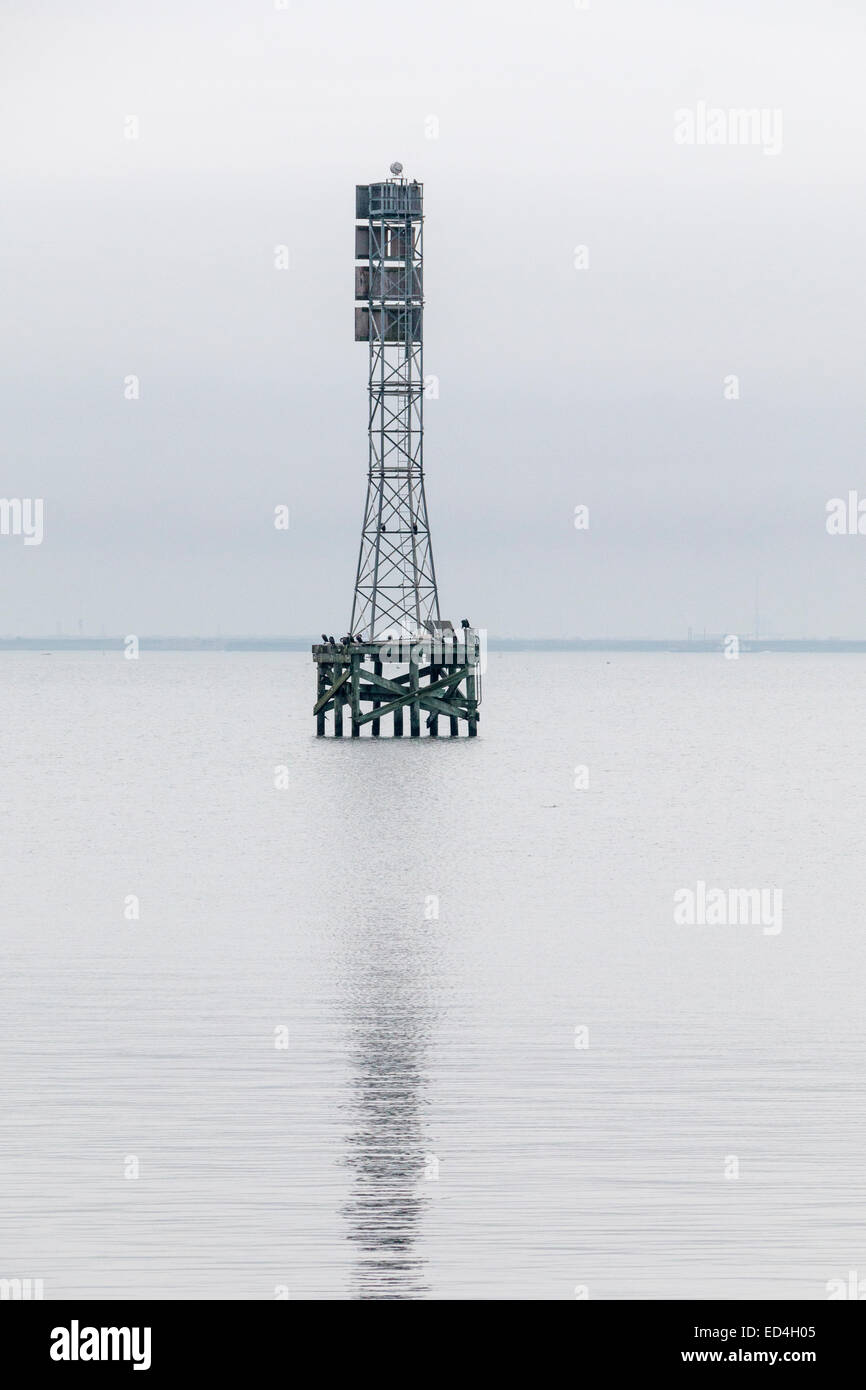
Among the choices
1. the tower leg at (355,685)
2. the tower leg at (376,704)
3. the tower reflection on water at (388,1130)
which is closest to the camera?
the tower reflection on water at (388,1130)

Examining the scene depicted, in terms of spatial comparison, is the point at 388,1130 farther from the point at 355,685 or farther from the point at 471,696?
the point at 471,696

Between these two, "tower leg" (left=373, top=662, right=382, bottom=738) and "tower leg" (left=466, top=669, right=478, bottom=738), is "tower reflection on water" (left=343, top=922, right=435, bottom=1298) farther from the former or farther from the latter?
"tower leg" (left=373, top=662, right=382, bottom=738)

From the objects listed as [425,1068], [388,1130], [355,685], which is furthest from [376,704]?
[388,1130]

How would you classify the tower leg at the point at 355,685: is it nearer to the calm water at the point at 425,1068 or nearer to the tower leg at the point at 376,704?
the tower leg at the point at 376,704

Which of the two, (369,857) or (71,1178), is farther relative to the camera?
(369,857)

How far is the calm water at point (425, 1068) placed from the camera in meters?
14.2

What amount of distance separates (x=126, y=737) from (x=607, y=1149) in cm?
10250

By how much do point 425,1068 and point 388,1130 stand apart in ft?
9.34

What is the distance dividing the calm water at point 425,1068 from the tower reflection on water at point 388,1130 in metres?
0.04

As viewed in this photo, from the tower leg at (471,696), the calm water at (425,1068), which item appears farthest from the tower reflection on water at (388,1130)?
the tower leg at (471,696)

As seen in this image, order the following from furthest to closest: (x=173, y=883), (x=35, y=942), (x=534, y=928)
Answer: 1. (x=173, y=883)
2. (x=534, y=928)
3. (x=35, y=942)

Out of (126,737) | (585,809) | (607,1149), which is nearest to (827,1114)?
(607,1149)

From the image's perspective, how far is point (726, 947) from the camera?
30.1 m
